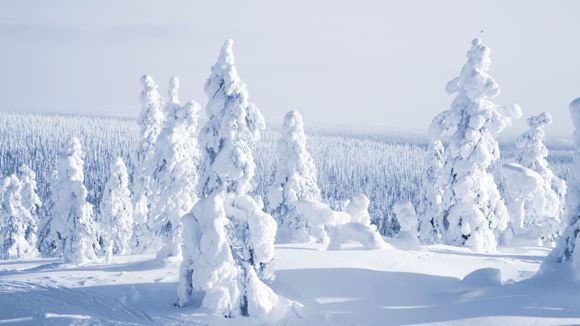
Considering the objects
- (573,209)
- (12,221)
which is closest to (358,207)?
(573,209)

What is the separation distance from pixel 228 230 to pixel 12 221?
132ft

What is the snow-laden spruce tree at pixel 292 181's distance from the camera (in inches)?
1336

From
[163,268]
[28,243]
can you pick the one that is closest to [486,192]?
[163,268]

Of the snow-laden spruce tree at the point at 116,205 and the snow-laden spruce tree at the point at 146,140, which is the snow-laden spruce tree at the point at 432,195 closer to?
the snow-laden spruce tree at the point at 146,140

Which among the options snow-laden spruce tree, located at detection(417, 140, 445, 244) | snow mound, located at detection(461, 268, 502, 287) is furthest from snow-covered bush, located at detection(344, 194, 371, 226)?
snow mound, located at detection(461, 268, 502, 287)

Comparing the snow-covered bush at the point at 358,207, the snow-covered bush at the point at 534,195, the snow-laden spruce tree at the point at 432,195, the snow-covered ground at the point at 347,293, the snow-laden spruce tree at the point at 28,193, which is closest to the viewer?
the snow-covered ground at the point at 347,293

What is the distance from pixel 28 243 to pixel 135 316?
41392mm

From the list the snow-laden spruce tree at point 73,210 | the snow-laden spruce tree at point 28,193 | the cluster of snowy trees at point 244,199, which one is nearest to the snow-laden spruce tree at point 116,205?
the cluster of snowy trees at point 244,199

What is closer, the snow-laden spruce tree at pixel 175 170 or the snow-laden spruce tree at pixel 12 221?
the snow-laden spruce tree at pixel 175 170

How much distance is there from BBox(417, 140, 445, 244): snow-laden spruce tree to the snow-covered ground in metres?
13.6

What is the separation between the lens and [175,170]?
3125cm

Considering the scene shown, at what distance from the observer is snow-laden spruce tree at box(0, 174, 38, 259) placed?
160 ft

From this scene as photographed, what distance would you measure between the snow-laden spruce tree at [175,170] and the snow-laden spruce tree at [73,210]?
5498 mm

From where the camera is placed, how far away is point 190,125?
32.2m
